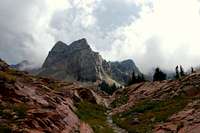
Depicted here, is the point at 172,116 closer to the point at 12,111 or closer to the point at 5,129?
the point at 12,111

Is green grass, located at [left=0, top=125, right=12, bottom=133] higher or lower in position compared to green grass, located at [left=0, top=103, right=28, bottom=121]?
lower

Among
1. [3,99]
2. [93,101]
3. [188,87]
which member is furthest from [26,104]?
[93,101]

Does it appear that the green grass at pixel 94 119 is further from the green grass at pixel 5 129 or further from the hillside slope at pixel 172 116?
the green grass at pixel 5 129

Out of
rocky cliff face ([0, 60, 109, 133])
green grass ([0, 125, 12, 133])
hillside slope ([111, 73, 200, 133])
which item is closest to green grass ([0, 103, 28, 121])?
rocky cliff face ([0, 60, 109, 133])

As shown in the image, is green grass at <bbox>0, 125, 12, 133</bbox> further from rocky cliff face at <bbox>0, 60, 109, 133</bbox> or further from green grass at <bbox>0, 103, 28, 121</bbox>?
green grass at <bbox>0, 103, 28, 121</bbox>

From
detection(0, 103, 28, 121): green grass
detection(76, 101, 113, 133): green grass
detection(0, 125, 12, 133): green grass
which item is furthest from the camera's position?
detection(76, 101, 113, 133): green grass

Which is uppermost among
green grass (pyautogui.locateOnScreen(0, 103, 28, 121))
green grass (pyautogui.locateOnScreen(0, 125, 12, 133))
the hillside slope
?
green grass (pyautogui.locateOnScreen(0, 103, 28, 121))

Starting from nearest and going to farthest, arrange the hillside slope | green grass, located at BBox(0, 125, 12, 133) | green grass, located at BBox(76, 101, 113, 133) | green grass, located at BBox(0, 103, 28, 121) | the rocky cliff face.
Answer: green grass, located at BBox(0, 125, 12, 133), the rocky cliff face, green grass, located at BBox(0, 103, 28, 121), the hillside slope, green grass, located at BBox(76, 101, 113, 133)

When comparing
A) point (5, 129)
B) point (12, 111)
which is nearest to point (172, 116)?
point (12, 111)

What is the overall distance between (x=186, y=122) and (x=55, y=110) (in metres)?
16.9

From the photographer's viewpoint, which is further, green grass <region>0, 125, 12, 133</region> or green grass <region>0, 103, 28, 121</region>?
green grass <region>0, 103, 28, 121</region>

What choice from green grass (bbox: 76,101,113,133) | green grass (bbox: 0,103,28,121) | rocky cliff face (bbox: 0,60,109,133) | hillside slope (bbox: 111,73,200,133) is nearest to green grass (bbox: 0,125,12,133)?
rocky cliff face (bbox: 0,60,109,133)

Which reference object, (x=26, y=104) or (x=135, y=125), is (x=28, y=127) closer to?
(x=26, y=104)

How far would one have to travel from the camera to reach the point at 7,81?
170 ft
